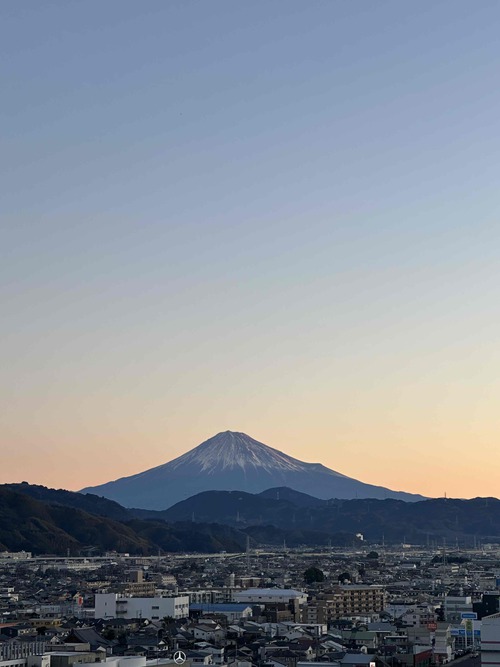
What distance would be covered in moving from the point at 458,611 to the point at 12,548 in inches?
1942

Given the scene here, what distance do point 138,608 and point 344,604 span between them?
697cm

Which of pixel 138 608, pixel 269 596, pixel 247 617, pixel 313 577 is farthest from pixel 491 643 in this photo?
pixel 313 577

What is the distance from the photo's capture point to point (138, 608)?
37.9 m

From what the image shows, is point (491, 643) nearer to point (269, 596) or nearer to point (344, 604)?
point (344, 604)

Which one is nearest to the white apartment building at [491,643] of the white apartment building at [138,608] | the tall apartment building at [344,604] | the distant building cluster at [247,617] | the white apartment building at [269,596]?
the distant building cluster at [247,617]

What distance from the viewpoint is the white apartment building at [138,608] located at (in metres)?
37.7

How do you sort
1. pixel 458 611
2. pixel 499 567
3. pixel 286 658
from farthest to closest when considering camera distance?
pixel 499 567 < pixel 458 611 < pixel 286 658

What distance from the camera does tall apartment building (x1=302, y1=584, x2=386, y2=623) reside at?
38344 millimetres

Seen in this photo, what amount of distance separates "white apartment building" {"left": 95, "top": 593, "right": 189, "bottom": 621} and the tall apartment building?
12.4 ft

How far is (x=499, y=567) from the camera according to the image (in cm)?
6875

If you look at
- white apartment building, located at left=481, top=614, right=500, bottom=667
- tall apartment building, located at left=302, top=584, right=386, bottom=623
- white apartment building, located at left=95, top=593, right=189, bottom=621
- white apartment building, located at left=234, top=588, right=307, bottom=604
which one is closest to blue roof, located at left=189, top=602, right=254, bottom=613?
white apartment building, located at left=234, top=588, right=307, bottom=604

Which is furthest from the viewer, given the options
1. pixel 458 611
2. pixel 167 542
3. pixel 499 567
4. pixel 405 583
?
pixel 167 542

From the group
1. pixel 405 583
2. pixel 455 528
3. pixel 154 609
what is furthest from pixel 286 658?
pixel 455 528

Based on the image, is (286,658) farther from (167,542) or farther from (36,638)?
(167,542)
